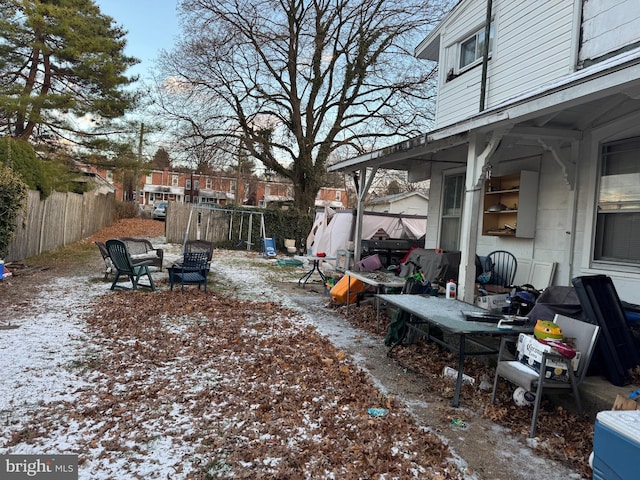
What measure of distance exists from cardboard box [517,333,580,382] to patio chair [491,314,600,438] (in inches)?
1.2

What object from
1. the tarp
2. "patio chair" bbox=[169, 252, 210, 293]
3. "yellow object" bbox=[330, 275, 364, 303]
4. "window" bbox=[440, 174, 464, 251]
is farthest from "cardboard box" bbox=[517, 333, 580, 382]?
the tarp

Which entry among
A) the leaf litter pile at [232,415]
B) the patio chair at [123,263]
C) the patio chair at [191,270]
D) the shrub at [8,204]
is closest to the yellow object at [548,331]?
the leaf litter pile at [232,415]

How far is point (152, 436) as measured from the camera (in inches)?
111

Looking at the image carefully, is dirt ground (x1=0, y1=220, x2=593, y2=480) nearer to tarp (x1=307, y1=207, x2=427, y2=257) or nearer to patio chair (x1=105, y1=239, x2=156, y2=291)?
patio chair (x1=105, y1=239, x2=156, y2=291)

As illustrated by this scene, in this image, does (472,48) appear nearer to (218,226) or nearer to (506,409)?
(506,409)

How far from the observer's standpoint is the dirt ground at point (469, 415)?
2658mm

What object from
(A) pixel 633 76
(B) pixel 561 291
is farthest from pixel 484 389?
(A) pixel 633 76

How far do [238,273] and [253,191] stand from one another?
116ft

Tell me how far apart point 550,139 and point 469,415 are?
139 inches

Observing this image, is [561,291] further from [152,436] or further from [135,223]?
[135,223]

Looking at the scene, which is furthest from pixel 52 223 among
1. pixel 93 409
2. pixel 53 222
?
pixel 93 409

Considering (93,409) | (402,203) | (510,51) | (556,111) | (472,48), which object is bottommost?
(93,409)

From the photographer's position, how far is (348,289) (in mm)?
7152

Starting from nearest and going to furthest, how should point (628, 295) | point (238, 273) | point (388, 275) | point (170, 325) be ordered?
point (628, 295), point (170, 325), point (388, 275), point (238, 273)
